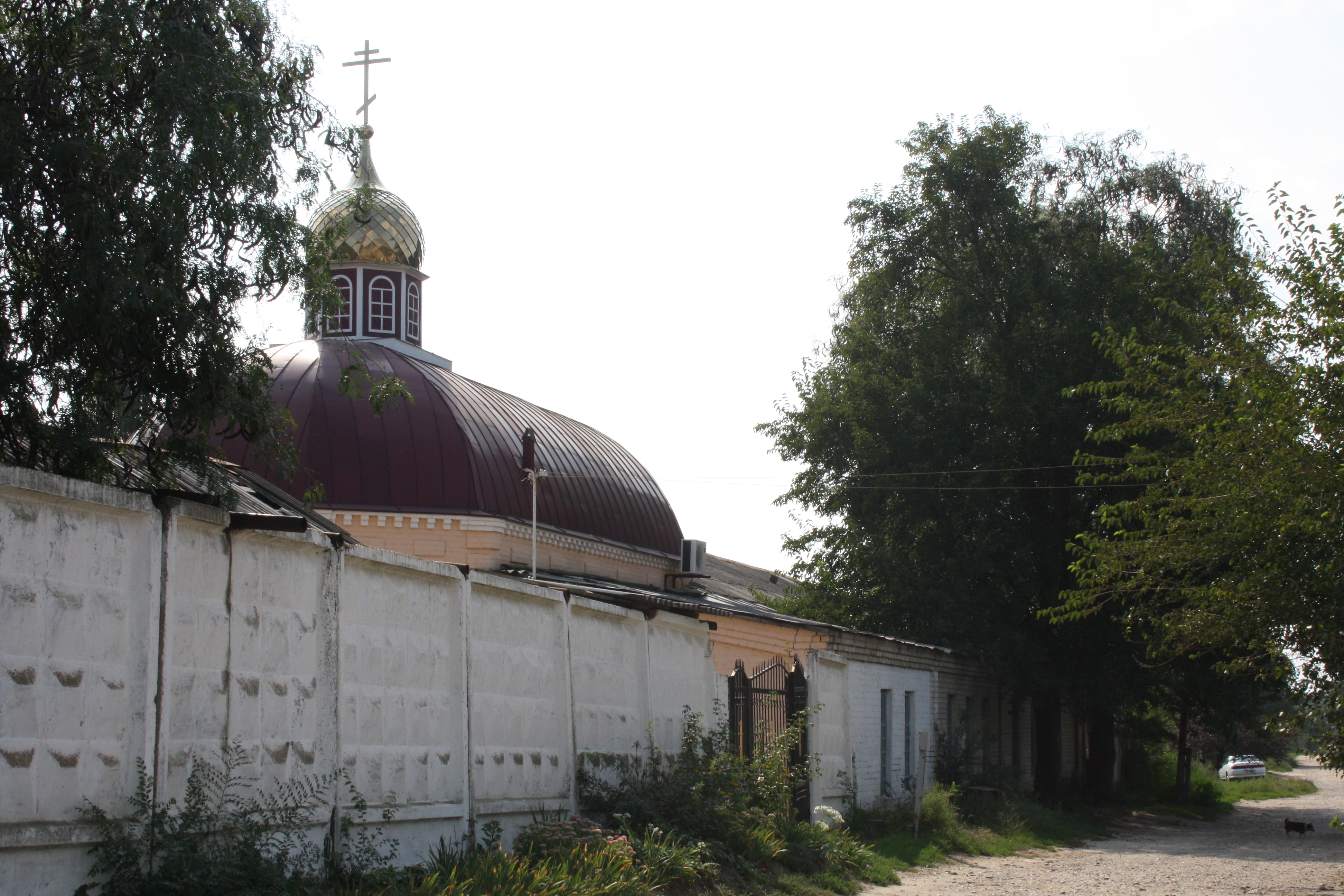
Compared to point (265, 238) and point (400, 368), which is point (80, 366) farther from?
point (400, 368)

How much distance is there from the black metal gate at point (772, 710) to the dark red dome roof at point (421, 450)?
9.04 metres

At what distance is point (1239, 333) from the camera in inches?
496

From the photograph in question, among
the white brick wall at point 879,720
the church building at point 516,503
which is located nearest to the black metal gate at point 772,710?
the church building at point 516,503

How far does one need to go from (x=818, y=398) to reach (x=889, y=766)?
945 centimetres

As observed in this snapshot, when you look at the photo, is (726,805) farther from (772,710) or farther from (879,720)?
(879,720)

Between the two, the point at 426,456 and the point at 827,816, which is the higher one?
the point at 426,456

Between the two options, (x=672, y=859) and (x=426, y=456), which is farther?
(x=426, y=456)

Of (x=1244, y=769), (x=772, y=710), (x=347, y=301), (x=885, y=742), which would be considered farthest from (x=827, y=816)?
(x=1244, y=769)

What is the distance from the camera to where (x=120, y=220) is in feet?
25.3

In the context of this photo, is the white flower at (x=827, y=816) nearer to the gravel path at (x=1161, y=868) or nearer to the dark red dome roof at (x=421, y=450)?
the gravel path at (x=1161, y=868)

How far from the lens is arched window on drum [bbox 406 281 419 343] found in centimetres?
3014

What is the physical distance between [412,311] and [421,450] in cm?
709

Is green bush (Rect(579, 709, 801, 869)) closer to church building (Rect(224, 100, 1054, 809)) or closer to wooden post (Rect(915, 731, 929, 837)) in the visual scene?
church building (Rect(224, 100, 1054, 809))

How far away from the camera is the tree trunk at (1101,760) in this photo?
29000 millimetres
